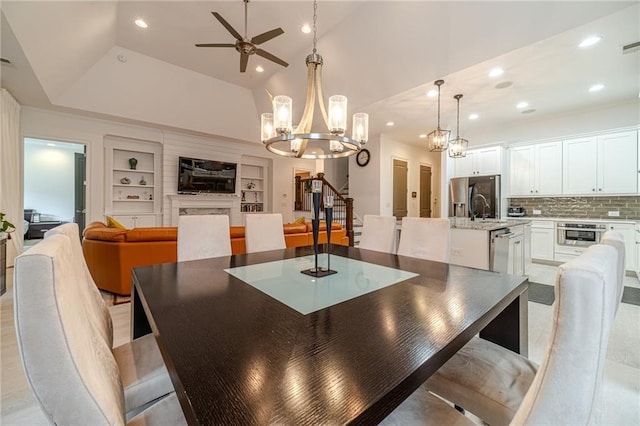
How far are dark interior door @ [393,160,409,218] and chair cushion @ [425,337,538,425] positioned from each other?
5.84 m

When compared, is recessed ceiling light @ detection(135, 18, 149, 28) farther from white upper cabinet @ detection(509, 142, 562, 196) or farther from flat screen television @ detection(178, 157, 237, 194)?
white upper cabinet @ detection(509, 142, 562, 196)

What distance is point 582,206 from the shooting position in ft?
16.6

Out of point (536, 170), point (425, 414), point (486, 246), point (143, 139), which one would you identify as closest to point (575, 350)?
point (425, 414)

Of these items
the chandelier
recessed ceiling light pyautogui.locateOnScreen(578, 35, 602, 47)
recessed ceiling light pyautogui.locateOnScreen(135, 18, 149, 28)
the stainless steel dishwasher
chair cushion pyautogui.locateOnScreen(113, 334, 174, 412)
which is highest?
recessed ceiling light pyautogui.locateOnScreen(135, 18, 149, 28)

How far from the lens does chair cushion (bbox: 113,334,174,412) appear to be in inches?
39.3

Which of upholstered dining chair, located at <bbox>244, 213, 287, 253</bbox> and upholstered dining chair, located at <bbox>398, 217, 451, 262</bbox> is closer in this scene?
upholstered dining chair, located at <bbox>398, 217, 451, 262</bbox>

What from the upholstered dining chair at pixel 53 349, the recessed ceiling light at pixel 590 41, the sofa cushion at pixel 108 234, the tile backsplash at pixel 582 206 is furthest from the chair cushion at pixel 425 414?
the tile backsplash at pixel 582 206

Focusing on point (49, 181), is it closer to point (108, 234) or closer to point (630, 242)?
point (108, 234)

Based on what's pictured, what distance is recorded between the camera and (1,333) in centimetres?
230

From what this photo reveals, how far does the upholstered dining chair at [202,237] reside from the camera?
229 cm

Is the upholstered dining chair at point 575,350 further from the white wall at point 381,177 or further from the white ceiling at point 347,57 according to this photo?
the white wall at point 381,177

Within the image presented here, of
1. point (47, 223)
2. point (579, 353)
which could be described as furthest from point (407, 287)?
point (47, 223)

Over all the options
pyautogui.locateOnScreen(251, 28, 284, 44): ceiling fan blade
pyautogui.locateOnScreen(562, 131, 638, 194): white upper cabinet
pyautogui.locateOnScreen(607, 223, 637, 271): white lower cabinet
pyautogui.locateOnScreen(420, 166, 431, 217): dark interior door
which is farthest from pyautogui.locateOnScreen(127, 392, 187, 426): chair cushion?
pyautogui.locateOnScreen(420, 166, 431, 217): dark interior door

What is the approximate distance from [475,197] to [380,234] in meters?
4.12
